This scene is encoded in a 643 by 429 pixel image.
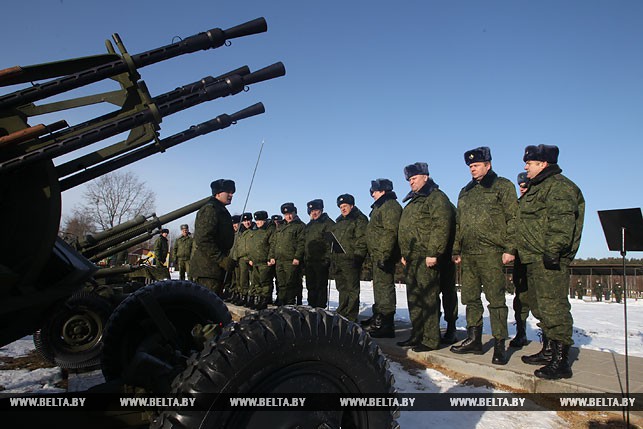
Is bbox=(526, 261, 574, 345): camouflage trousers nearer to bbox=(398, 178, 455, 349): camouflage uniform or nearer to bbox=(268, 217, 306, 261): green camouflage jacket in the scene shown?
bbox=(398, 178, 455, 349): camouflage uniform

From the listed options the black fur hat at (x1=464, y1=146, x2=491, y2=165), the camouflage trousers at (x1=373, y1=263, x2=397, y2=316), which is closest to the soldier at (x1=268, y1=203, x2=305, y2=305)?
the camouflage trousers at (x1=373, y1=263, x2=397, y2=316)

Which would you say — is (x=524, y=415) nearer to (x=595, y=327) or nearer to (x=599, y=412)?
(x=599, y=412)

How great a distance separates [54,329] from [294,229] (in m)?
5.83

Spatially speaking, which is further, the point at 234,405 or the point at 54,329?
the point at 54,329

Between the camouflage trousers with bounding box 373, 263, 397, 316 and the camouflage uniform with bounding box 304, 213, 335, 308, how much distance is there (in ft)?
8.12

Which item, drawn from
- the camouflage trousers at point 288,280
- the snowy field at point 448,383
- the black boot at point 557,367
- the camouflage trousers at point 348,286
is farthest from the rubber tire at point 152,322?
the camouflage trousers at point 288,280

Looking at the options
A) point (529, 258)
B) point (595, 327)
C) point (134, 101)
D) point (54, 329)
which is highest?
point (134, 101)

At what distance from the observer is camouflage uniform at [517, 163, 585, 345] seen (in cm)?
411

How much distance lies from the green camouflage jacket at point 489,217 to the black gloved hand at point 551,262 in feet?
1.91

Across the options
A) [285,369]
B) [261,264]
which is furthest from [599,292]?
[285,369]

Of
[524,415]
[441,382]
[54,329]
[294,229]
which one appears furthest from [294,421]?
[294,229]

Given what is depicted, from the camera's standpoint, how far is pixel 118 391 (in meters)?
2.24

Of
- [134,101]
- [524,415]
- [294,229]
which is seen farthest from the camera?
[294,229]

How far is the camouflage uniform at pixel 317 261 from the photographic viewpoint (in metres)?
9.05
